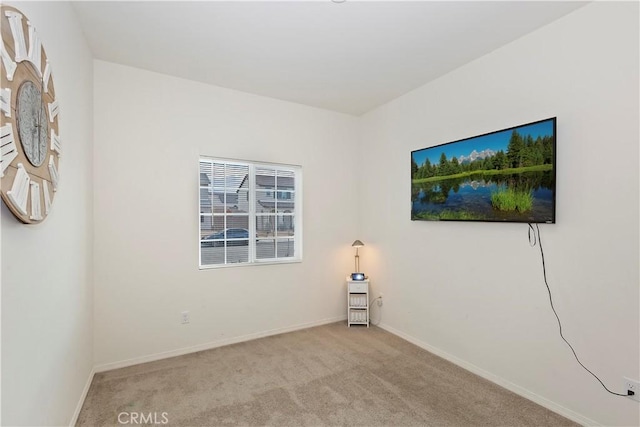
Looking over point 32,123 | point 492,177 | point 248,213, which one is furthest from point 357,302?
point 32,123

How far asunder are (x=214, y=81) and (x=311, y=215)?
1.82 metres

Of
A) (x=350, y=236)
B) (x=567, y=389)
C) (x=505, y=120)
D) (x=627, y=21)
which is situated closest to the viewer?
(x=627, y=21)

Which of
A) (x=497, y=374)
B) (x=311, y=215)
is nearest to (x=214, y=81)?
(x=311, y=215)

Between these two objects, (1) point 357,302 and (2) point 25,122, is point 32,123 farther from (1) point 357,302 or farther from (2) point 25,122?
(1) point 357,302

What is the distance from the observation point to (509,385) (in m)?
2.47

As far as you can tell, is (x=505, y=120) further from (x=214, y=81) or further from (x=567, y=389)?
(x=214, y=81)

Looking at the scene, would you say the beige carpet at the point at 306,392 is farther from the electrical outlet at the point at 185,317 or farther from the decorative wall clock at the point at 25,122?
the decorative wall clock at the point at 25,122

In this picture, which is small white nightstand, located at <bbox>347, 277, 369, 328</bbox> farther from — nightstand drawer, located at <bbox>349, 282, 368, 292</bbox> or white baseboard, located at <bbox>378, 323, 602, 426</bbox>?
white baseboard, located at <bbox>378, 323, 602, 426</bbox>

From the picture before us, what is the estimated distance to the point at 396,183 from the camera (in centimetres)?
361

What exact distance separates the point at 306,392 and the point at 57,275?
72.2 inches

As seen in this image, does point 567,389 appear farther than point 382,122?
No

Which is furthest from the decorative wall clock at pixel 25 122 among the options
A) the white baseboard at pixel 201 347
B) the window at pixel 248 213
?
the white baseboard at pixel 201 347

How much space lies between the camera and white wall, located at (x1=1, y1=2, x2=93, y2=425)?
1.23 m

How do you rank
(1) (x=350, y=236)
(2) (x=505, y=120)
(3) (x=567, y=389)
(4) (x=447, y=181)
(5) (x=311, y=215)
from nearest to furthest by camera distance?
1. (3) (x=567, y=389)
2. (2) (x=505, y=120)
3. (4) (x=447, y=181)
4. (5) (x=311, y=215)
5. (1) (x=350, y=236)
